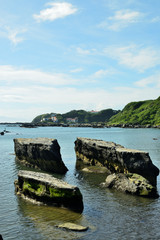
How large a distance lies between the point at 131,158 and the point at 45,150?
1196 centimetres

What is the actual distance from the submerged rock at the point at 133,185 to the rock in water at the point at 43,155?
883cm

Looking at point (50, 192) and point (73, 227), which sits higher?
point (50, 192)

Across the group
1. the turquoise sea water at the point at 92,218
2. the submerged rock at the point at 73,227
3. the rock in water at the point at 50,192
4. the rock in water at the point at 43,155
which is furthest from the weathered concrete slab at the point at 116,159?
the submerged rock at the point at 73,227

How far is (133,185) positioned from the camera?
67.9 feet

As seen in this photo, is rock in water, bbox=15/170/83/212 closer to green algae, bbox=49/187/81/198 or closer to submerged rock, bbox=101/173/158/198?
green algae, bbox=49/187/81/198

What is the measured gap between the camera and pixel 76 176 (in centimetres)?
2809

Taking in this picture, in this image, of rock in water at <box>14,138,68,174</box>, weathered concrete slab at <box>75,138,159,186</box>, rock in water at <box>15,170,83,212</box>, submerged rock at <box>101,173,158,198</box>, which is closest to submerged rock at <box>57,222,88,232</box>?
rock in water at <box>15,170,83,212</box>

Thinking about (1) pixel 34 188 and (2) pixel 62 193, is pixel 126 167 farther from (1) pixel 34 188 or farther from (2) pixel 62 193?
(1) pixel 34 188

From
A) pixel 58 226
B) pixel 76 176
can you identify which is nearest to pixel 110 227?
pixel 58 226

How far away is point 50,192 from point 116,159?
435 inches

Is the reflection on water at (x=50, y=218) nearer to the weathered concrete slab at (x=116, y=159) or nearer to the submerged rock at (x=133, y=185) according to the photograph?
the submerged rock at (x=133, y=185)

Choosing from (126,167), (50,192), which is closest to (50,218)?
(50,192)

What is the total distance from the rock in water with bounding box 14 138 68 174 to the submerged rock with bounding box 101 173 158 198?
883cm

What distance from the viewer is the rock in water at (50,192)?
17.0 meters
